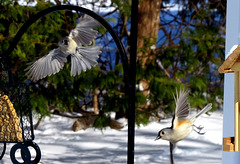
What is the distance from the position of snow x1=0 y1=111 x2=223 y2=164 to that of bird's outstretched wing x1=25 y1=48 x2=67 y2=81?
27.2 inches

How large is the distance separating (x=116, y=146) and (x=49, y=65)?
102 centimetres

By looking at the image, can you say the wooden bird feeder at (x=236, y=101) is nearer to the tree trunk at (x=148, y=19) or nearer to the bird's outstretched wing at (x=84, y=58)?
the bird's outstretched wing at (x=84, y=58)

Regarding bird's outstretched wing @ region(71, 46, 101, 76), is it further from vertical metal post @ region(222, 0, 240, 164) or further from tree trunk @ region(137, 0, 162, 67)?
tree trunk @ region(137, 0, 162, 67)

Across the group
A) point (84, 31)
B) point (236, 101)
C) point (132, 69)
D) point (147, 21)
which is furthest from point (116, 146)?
point (236, 101)

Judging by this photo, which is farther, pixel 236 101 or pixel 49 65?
pixel 49 65

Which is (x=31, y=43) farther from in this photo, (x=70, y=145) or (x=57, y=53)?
(x=57, y=53)

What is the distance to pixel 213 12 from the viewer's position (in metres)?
2.83

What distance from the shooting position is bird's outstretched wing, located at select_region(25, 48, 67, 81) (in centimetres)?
107

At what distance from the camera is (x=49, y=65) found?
1.08 m

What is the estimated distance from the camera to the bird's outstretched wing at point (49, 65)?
1065 mm

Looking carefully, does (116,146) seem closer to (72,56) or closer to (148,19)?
(148,19)

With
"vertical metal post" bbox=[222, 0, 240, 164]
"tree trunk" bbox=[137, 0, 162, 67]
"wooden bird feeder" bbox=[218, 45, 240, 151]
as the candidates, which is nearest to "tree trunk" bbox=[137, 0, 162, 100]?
"tree trunk" bbox=[137, 0, 162, 67]

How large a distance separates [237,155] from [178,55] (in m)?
1.35

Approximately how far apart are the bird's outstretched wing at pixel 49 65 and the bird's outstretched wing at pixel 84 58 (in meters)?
0.03
